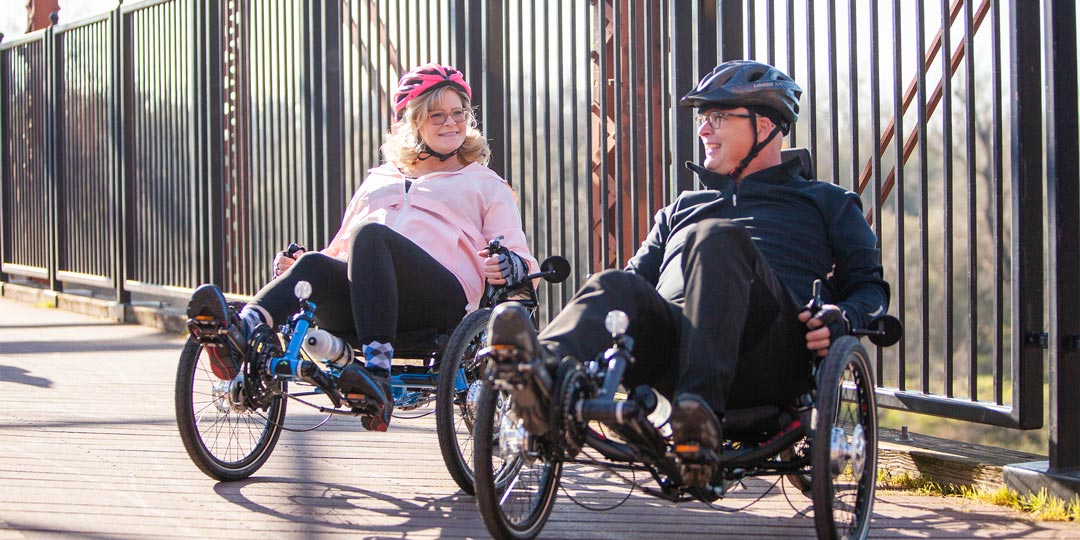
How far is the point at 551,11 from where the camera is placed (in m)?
5.44

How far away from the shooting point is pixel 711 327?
99.5 inches

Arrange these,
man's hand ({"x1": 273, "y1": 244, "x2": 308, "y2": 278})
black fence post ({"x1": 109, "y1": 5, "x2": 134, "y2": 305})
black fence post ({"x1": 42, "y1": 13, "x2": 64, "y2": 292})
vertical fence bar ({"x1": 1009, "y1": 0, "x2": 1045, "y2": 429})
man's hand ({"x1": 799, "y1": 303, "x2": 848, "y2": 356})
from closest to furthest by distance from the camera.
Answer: man's hand ({"x1": 799, "y1": 303, "x2": 848, "y2": 356}) < vertical fence bar ({"x1": 1009, "y1": 0, "x2": 1045, "y2": 429}) < man's hand ({"x1": 273, "y1": 244, "x2": 308, "y2": 278}) < black fence post ({"x1": 109, "y1": 5, "x2": 134, "y2": 305}) < black fence post ({"x1": 42, "y1": 13, "x2": 64, "y2": 292})

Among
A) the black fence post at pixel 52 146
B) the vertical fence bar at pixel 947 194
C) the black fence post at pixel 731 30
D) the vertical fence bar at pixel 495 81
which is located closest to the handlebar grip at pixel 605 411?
the vertical fence bar at pixel 947 194

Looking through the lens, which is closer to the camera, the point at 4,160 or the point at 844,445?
the point at 844,445

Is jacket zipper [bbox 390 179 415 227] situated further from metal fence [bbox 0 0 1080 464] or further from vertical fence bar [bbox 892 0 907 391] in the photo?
vertical fence bar [bbox 892 0 907 391]

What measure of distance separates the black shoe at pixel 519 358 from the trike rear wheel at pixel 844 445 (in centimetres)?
57

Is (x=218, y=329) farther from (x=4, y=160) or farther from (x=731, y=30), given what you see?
(x=4, y=160)

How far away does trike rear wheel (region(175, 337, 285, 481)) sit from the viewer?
3373 millimetres

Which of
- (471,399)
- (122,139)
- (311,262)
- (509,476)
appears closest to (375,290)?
(311,262)

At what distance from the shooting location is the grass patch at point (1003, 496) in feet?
10.4

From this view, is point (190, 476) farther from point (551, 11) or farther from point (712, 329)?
point (551, 11)

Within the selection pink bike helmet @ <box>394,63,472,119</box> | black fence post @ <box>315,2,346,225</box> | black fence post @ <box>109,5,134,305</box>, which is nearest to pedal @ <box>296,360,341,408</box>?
pink bike helmet @ <box>394,63,472,119</box>

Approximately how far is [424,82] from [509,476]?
165cm

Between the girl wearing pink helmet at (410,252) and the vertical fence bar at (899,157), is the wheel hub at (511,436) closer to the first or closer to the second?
the girl wearing pink helmet at (410,252)
